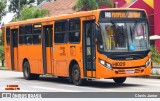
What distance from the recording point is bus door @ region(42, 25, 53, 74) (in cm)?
2592

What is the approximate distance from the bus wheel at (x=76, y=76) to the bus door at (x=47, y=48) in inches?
108

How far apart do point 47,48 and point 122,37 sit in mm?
5492

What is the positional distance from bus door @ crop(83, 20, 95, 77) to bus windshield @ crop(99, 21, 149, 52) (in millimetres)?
587

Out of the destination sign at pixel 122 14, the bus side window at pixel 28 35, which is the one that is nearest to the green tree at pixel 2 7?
the bus side window at pixel 28 35

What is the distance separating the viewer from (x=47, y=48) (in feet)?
86.1

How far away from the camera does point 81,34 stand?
74.2 ft

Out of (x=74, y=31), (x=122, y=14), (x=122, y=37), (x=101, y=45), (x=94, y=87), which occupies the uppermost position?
(x=122, y=14)

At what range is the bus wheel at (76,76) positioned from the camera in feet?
75.4

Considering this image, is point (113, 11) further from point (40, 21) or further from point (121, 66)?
point (40, 21)

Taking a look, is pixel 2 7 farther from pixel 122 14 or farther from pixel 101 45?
pixel 101 45

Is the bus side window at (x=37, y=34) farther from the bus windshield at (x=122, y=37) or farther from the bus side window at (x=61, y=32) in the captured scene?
the bus windshield at (x=122, y=37)

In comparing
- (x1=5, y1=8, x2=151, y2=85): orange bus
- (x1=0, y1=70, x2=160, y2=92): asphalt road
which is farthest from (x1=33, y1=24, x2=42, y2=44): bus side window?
(x1=0, y1=70, x2=160, y2=92): asphalt road

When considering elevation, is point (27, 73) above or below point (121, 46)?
below

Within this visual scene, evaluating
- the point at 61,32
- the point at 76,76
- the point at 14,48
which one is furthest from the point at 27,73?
the point at 76,76
